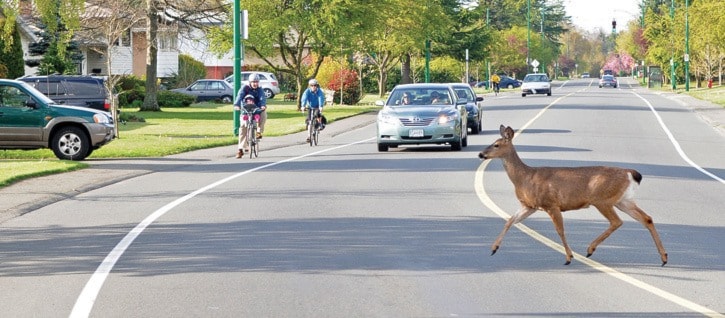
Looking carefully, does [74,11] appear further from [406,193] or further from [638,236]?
[638,236]

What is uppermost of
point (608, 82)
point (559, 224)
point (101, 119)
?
point (608, 82)

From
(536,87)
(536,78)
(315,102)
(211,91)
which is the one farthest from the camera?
(536,78)

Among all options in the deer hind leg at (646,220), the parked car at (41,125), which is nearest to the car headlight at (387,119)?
the parked car at (41,125)

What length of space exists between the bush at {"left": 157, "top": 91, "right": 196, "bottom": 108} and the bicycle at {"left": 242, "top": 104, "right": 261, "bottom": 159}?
32.8 metres

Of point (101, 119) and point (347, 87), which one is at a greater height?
point (347, 87)

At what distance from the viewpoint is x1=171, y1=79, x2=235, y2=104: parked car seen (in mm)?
69312

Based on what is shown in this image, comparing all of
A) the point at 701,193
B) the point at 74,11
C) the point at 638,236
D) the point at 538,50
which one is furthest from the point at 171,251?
the point at 538,50

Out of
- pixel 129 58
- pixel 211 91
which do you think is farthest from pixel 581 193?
pixel 129 58

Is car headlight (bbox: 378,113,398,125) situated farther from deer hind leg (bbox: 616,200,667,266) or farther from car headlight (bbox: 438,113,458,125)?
deer hind leg (bbox: 616,200,667,266)

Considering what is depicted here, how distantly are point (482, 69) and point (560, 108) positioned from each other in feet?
233

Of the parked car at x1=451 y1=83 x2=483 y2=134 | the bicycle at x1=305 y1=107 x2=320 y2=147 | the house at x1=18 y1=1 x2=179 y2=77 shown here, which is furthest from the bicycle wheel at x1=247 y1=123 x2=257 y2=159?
the house at x1=18 y1=1 x2=179 y2=77

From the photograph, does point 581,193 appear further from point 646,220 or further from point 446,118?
point 446,118

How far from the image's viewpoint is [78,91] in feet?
126

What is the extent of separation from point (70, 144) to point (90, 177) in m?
4.77
